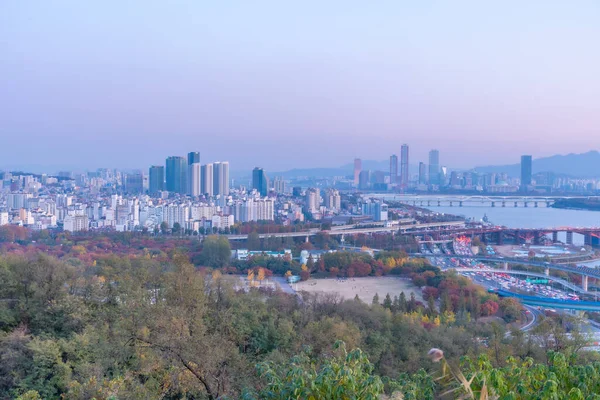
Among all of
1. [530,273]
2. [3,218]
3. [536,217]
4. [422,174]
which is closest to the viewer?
[530,273]

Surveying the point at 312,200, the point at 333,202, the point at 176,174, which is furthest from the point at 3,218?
the point at 333,202

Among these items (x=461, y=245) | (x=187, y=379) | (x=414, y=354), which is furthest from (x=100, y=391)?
(x=461, y=245)

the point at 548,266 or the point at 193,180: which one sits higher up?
the point at 193,180

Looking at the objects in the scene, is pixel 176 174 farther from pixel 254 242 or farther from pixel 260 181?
pixel 254 242

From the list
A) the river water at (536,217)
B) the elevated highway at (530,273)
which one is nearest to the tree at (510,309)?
the elevated highway at (530,273)

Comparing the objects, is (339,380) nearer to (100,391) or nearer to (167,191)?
(100,391)

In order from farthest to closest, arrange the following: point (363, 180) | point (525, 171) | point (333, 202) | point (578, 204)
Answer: point (363, 180)
point (525, 171)
point (578, 204)
point (333, 202)

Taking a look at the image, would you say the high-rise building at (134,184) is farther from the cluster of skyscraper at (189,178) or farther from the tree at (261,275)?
the tree at (261,275)
